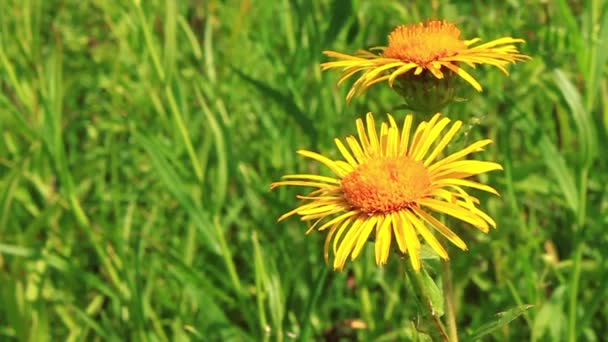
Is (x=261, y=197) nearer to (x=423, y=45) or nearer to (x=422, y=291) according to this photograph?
(x=423, y=45)

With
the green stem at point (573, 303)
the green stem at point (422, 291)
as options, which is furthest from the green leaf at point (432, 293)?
the green stem at point (573, 303)

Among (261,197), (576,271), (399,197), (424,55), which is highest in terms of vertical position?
(424,55)

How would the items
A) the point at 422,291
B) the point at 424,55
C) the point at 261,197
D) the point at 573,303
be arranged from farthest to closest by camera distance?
the point at 261,197
the point at 573,303
the point at 424,55
the point at 422,291

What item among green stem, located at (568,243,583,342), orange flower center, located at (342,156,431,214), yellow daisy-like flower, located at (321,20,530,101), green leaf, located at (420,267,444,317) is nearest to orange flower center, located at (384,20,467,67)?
yellow daisy-like flower, located at (321,20,530,101)

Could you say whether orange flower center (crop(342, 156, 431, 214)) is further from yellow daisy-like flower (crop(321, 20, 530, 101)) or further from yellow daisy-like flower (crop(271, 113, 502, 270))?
yellow daisy-like flower (crop(321, 20, 530, 101))

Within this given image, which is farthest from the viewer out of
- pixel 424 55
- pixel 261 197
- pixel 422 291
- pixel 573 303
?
pixel 261 197

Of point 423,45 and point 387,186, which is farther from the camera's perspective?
point 423,45

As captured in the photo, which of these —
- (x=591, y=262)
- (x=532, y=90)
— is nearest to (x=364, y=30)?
(x=532, y=90)

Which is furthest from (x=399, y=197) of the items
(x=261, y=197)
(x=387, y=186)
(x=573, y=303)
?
(x=261, y=197)
